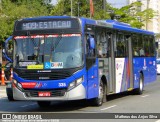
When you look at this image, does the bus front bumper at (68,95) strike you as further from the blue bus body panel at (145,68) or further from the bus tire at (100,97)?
the blue bus body panel at (145,68)

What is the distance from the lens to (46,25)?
14664 millimetres

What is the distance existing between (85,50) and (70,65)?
28.8 inches

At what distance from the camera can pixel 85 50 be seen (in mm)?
14445

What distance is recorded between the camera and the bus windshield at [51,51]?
14.1 meters

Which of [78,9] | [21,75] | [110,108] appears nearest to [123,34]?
[110,108]

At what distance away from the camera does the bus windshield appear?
14.1m

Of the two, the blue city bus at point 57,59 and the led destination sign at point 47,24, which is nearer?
the blue city bus at point 57,59

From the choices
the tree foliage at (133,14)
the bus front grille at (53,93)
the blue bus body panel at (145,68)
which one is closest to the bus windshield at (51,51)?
the bus front grille at (53,93)

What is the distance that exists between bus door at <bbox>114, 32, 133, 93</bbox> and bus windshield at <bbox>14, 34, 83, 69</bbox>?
3.94 metres

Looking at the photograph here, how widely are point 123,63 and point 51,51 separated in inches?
215

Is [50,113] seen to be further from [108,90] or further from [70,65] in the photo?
[108,90]

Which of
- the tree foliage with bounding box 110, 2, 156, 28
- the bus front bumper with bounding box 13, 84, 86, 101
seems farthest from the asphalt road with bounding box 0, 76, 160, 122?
the tree foliage with bounding box 110, 2, 156, 28

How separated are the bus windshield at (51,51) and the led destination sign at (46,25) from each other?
1.07ft

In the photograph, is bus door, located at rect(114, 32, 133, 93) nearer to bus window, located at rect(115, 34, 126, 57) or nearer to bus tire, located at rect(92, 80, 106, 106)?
bus window, located at rect(115, 34, 126, 57)
